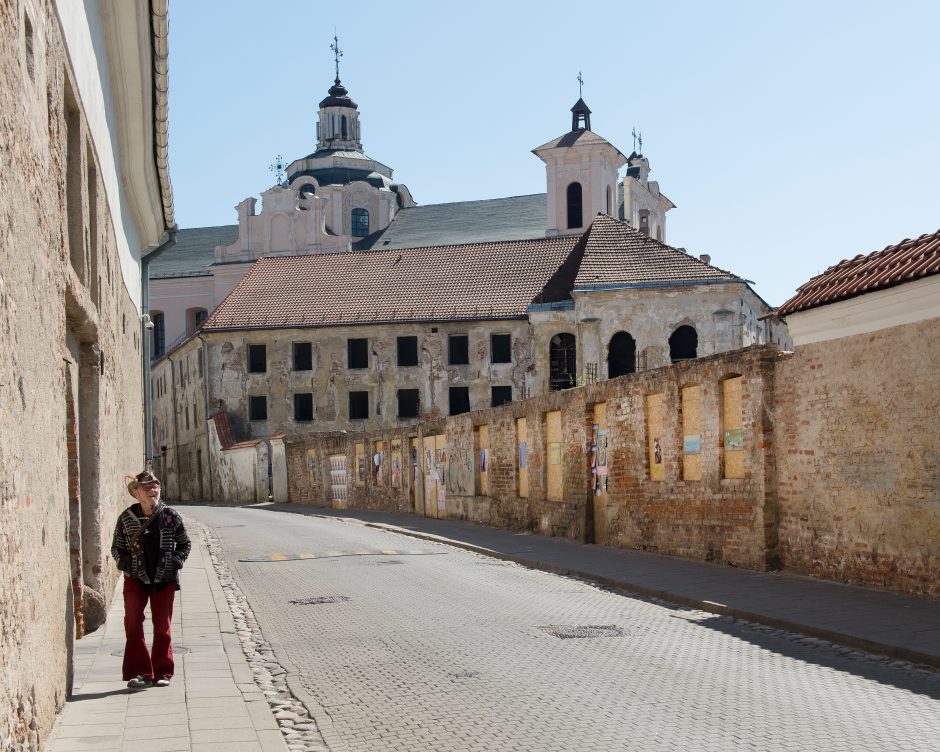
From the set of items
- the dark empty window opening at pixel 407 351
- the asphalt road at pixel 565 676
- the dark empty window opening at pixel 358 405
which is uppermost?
the dark empty window opening at pixel 407 351

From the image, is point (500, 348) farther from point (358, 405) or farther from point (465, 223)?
point (465, 223)

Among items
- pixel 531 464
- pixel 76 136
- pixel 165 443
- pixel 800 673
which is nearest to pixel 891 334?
pixel 800 673

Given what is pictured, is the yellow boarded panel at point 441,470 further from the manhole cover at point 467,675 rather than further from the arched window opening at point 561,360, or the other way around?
the manhole cover at point 467,675

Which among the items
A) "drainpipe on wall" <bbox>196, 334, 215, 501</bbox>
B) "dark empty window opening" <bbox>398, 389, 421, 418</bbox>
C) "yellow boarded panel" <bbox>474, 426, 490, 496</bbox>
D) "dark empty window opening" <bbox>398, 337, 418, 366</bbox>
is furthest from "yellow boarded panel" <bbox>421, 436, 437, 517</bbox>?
"drainpipe on wall" <bbox>196, 334, 215, 501</bbox>

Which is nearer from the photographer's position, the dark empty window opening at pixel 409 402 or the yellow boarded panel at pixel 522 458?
the yellow boarded panel at pixel 522 458

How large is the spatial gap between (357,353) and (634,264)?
52.7ft

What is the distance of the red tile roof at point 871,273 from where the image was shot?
13172 mm

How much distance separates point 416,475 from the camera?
120 feet

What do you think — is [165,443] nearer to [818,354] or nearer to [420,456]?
[420,456]

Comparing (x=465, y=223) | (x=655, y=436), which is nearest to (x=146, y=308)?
(x=655, y=436)

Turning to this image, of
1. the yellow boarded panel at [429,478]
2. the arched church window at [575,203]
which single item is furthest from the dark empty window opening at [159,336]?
the yellow boarded panel at [429,478]

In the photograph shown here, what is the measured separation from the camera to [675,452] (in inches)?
758

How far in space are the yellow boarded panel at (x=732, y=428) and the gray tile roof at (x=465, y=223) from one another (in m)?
65.2

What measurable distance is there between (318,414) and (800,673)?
2092 inches
